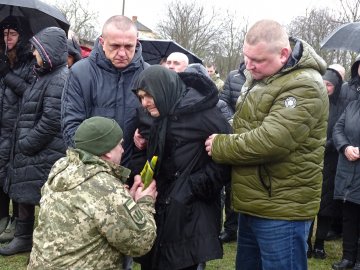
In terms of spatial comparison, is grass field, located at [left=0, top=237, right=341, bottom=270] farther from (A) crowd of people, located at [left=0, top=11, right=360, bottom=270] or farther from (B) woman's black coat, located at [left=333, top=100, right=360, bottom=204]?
(A) crowd of people, located at [left=0, top=11, right=360, bottom=270]

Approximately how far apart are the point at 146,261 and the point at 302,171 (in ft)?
3.46

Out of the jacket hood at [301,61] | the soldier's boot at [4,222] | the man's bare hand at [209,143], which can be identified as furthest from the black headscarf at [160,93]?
the soldier's boot at [4,222]

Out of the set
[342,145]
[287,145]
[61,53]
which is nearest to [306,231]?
[287,145]

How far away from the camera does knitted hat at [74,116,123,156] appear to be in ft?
8.22

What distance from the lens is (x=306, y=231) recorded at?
2697mm

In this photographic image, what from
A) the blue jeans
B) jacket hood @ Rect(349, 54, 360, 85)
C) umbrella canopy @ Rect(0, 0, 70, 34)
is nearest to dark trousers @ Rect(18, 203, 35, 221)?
umbrella canopy @ Rect(0, 0, 70, 34)

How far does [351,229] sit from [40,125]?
2990 mm

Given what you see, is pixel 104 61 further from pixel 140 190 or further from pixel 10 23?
pixel 10 23

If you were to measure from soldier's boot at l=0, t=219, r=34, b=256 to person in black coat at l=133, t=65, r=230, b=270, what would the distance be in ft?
7.47

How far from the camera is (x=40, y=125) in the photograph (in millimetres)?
4164

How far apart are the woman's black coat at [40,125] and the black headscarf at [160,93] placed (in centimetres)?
165

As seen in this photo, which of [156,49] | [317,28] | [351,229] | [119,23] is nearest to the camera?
[119,23]

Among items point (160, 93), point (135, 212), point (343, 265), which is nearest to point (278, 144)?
point (160, 93)

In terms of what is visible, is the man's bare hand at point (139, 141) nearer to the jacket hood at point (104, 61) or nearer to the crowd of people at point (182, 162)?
the crowd of people at point (182, 162)
